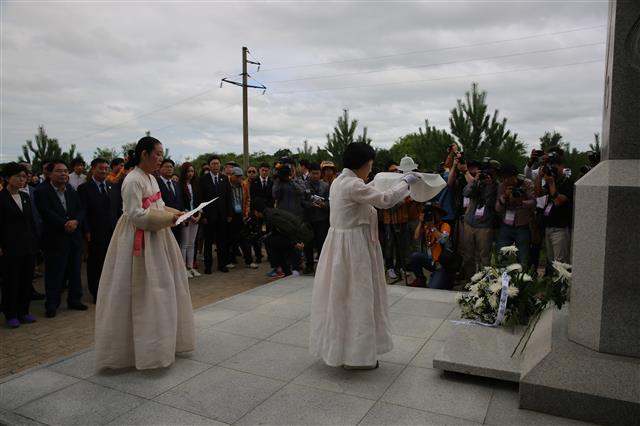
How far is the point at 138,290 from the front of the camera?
13.2 ft

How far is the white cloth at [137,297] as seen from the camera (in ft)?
13.0

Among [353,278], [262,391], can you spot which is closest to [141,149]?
[353,278]

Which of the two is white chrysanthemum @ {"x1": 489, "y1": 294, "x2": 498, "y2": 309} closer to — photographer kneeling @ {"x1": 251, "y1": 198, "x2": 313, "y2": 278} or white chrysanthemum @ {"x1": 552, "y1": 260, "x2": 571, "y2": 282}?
white chrysanthemum @ {"x1": 552, "y1": 260, "x2": 571, "y2": 282}

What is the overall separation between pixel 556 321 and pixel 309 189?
5.75 m

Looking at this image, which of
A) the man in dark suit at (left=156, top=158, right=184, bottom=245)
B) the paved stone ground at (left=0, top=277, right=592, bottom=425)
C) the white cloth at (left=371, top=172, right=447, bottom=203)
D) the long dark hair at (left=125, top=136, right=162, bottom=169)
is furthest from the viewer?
the man in dark suit at (left=156, top=158, right=184, bottom=245)

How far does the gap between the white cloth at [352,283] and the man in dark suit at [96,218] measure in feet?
14.6

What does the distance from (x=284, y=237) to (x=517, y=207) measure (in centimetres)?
397

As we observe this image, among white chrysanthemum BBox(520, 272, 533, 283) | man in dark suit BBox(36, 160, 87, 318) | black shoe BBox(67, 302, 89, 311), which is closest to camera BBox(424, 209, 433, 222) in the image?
white chrysanthemum BBox(520, 272, 533, 283)

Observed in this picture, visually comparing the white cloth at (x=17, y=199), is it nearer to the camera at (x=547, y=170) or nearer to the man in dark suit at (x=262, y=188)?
the man in dark suit at (x=262, y=188)

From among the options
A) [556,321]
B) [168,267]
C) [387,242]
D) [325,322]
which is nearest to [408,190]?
[325,322]

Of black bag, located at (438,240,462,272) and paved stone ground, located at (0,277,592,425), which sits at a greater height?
black bag, located at (438,240,462,272)

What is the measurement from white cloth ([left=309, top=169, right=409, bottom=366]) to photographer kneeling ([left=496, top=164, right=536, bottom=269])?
151 inches

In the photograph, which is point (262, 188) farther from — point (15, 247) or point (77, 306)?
point (15, 247)

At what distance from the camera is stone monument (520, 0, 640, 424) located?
10.1 feet
